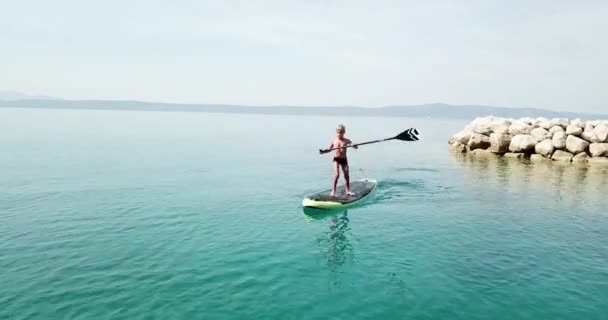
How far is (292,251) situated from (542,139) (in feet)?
134

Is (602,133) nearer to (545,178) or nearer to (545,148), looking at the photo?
(545,148)

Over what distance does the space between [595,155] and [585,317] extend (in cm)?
3832

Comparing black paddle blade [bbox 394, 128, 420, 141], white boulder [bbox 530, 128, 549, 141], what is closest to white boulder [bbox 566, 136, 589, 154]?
white boulder [bbox 530, 128, 549, 141]

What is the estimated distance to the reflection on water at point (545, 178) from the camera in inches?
1045

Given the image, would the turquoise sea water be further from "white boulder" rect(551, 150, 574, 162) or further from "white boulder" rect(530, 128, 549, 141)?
"white boulder" rect(530, 128, 549, 141)

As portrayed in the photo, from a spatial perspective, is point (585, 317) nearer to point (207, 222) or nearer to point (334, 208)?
point (334, 208)

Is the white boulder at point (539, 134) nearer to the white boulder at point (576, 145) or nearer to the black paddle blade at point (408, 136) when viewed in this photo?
the white boulder at point (576, 145)

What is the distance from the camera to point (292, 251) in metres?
15.2

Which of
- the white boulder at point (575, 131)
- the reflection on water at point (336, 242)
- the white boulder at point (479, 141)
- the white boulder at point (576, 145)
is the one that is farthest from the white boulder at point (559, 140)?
the reflection on water at point (336, 242)

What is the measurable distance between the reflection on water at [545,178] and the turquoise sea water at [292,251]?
333 mm

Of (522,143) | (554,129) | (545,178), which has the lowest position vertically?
(545,178)

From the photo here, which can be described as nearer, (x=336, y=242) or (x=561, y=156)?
(x=336, y=242)

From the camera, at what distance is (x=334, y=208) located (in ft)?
68.9

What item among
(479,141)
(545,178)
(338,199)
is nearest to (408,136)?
(338,199)
